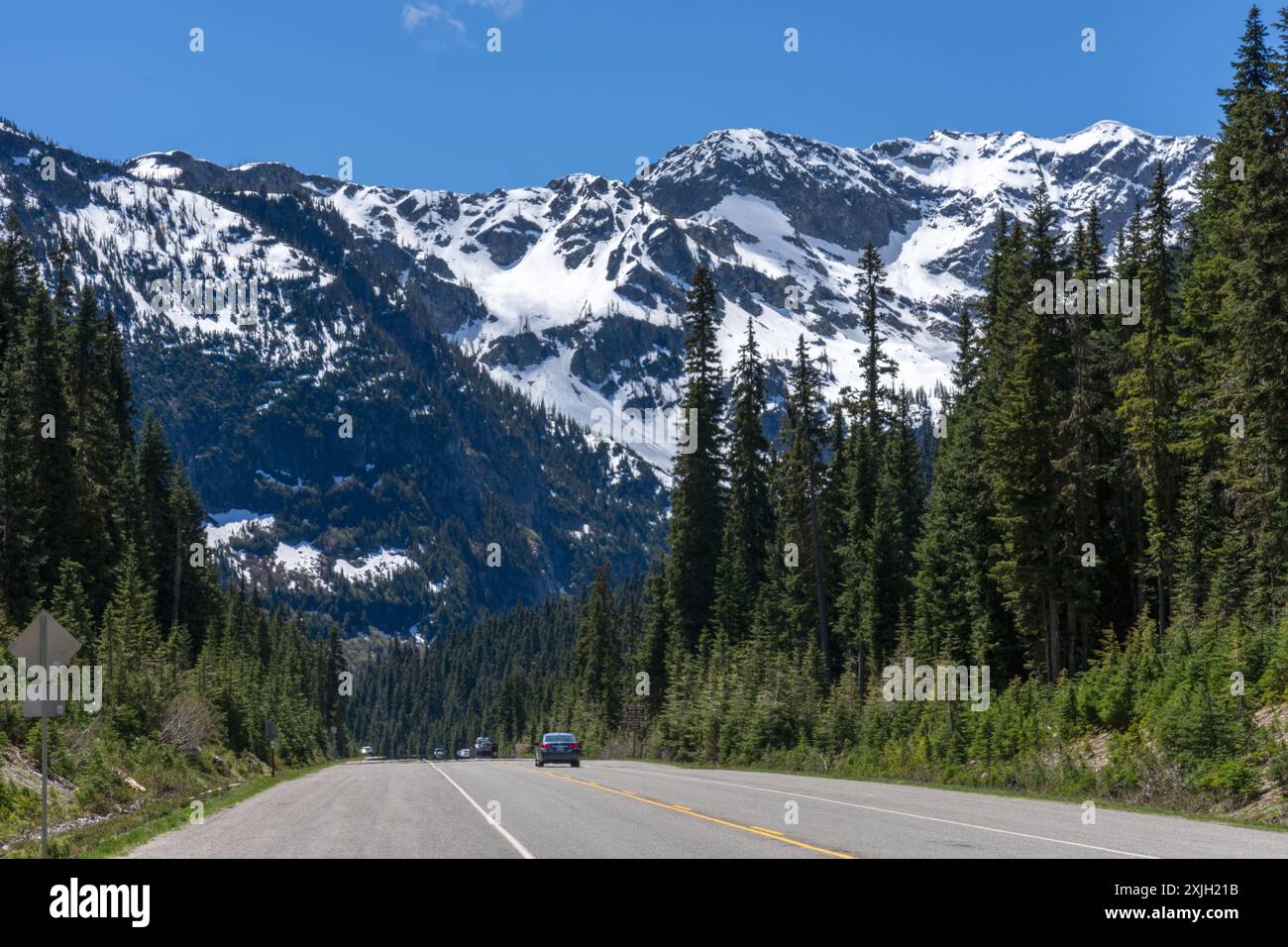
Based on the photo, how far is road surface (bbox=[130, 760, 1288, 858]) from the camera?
1459 centimetres

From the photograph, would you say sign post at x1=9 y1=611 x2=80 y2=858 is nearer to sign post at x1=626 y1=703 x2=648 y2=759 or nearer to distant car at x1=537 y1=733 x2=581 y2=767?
distant car at x1=537 y1=733 x2=581 y2=767

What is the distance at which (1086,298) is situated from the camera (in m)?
45.0

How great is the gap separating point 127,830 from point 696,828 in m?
10.6

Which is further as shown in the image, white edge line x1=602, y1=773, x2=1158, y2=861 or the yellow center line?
the yellow center line

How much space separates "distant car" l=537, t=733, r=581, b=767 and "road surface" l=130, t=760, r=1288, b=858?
2235 cm

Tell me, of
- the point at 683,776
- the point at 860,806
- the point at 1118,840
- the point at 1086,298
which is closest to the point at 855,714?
the point at 683,776

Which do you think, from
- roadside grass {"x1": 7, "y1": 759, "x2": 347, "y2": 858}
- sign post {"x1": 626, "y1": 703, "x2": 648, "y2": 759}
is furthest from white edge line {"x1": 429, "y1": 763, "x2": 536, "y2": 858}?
sign post {"x1": 626, "y1": 703, "x2": 648, "y2": 759}

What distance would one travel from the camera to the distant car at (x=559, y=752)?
167ft

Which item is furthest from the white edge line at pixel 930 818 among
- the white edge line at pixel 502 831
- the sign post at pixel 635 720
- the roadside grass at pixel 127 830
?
the sign post at pixel 635 720

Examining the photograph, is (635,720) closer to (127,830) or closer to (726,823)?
(127,830)

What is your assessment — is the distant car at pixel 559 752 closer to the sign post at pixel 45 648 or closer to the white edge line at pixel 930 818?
the white edge line at pixel 930 818

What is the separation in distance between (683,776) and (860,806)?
14.6 meters

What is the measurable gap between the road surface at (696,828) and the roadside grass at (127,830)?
1.75 ft

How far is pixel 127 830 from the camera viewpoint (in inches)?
838
